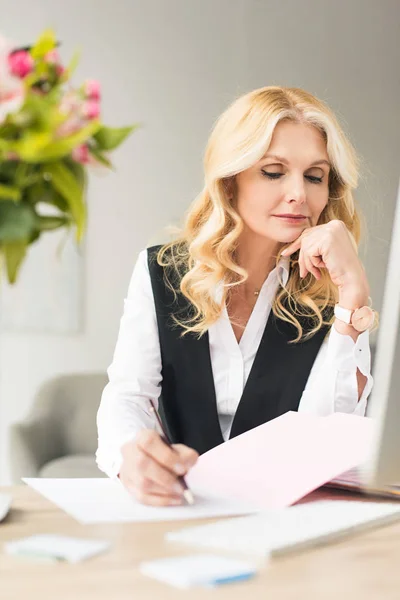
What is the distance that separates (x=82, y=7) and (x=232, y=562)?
418cm

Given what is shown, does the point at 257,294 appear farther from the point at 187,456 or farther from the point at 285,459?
the point at 187,456

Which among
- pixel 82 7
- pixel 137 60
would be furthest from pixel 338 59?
pixel 82 7

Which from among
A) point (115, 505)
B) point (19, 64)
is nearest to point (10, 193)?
point (19, 64)

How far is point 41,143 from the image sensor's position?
0.82 metres

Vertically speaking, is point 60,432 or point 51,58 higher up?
point 51,58

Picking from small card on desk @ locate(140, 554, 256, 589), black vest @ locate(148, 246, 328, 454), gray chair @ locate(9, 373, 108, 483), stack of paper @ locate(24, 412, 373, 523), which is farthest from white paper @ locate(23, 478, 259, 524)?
gray chair @ locate(9, 373, 108, 483)

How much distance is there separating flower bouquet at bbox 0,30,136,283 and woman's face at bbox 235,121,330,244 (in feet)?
3.43

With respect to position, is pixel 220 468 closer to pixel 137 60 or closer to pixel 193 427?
pixel 193 427

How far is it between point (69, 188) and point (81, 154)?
43mm

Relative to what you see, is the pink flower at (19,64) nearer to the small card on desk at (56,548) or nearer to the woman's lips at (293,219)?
the small card on desk at (56,548)

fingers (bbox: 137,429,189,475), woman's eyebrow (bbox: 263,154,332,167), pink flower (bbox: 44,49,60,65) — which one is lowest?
fingers (bbox: 137,429,189,475)

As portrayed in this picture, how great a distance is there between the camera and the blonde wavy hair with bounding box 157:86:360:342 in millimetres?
1969

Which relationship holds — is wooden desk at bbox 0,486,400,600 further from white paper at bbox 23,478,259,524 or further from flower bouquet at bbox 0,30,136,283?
flower bouquet at bbox 0,30,136,283

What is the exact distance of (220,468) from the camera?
1.26 metres
